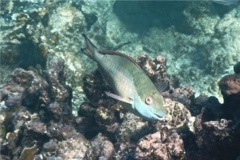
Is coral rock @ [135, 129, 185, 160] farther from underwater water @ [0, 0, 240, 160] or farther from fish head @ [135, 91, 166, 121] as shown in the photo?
fish head @ [135, 91, 166, 121]

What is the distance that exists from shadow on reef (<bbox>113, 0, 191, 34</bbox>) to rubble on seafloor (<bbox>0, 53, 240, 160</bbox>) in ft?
15.8

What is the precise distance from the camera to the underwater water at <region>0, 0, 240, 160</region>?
3.81m

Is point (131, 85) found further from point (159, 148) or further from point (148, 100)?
point (159, 148)

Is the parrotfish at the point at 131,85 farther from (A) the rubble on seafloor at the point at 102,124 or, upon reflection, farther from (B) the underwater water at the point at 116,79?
(A) the rubble on seafloor at the point at 102,124

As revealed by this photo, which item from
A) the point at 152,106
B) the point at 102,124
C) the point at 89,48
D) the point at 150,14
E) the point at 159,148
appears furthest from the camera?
the point at 150,14

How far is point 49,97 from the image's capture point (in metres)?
5.78

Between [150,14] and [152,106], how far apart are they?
8594 mm

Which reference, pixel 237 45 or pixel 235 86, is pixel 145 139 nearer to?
pixel 235 86

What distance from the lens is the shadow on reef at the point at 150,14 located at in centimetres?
1093

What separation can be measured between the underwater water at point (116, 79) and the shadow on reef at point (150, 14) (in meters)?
0.04

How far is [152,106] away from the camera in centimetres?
360

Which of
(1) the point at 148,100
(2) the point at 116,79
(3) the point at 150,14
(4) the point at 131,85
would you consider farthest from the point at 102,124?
(3) the point at 150,14

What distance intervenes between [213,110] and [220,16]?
751 cm

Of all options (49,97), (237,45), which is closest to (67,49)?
(49,97)
